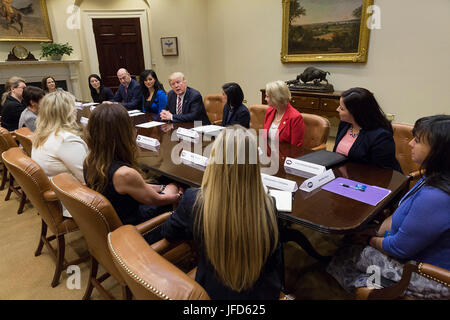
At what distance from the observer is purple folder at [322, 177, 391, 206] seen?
4.32 ft

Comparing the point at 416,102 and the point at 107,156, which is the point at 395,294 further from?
the point at 416,102

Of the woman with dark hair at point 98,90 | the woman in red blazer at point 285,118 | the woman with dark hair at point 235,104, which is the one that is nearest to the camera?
the woman in red blazer at point 285,118

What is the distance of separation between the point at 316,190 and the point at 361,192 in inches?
8.5

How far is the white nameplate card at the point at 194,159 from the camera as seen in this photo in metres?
1.77

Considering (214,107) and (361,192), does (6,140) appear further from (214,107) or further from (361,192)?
(361,192)

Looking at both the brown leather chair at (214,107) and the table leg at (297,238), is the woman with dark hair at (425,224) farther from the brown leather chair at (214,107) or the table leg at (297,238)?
the brown leather chair at (214,107)

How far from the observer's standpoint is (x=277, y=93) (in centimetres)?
239

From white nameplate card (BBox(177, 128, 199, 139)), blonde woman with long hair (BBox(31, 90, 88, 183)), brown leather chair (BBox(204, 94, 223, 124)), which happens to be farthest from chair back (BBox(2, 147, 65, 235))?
brown leather chair (BBox(204, 94, 223, 124))

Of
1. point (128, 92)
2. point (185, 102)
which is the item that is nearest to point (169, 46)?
point (128, 92)

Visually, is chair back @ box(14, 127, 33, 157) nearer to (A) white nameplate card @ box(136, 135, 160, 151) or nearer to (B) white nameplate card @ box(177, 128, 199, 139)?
(A) white nameplate card @ box(136, 135, 160, 151)

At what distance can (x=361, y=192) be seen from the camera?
1386mm

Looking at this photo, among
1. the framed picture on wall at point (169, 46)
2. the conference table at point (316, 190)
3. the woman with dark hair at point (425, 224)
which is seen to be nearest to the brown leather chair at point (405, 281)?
the woman with dark hair at point (425, 224)

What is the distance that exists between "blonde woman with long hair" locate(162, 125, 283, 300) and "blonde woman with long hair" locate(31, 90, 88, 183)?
4.20 ft

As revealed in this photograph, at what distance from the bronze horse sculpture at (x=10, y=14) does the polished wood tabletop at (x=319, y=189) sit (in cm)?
499
